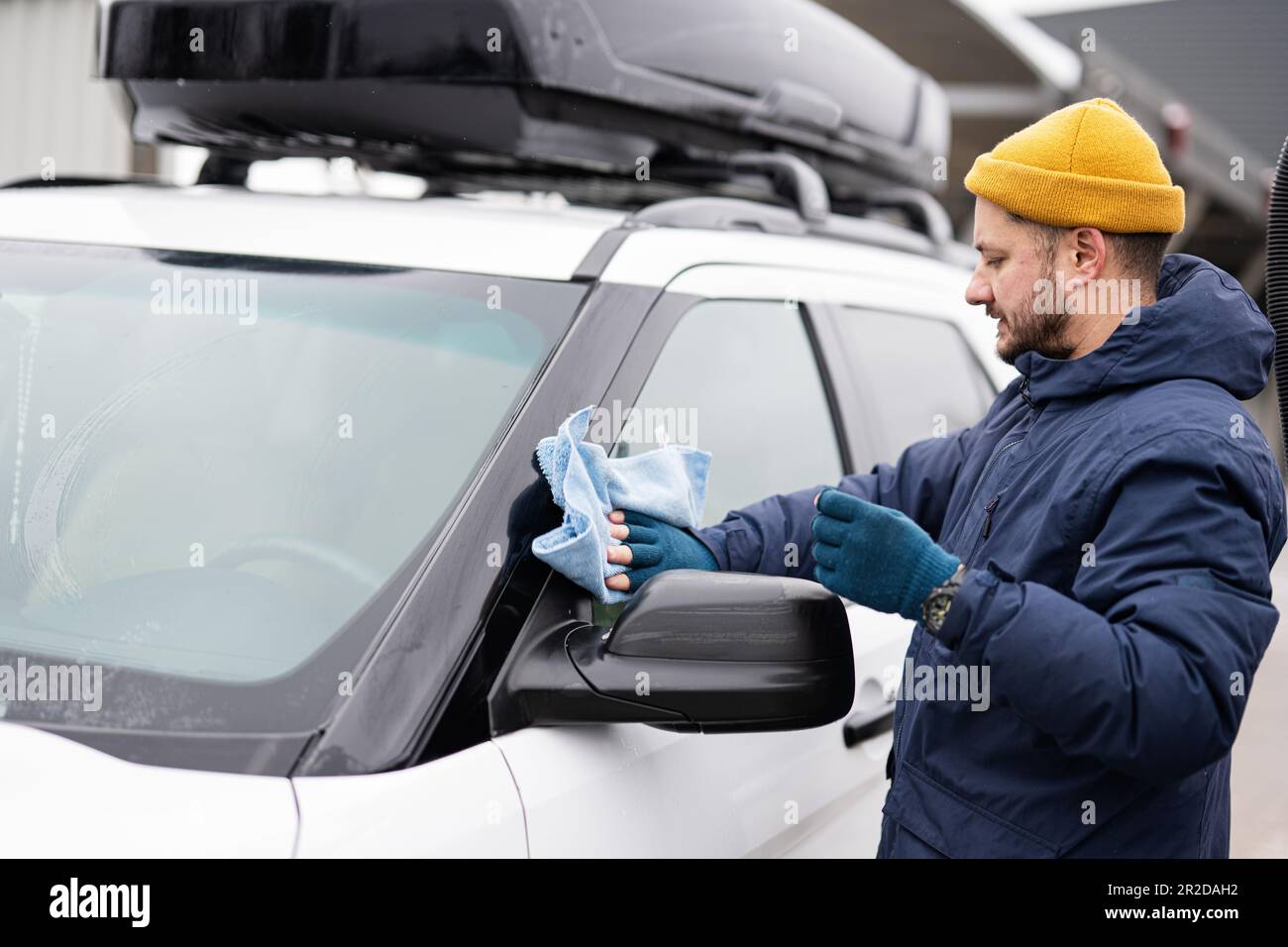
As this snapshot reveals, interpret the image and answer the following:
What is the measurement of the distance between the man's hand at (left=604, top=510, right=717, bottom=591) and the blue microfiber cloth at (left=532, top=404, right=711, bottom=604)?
12 millimetres

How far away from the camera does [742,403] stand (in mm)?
2508

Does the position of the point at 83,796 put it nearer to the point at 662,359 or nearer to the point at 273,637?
the point at 273,637

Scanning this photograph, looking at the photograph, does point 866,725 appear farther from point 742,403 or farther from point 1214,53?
point 1214,53

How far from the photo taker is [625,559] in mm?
1982

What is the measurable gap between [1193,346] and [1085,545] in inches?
11.7

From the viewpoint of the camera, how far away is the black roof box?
2.56 meters

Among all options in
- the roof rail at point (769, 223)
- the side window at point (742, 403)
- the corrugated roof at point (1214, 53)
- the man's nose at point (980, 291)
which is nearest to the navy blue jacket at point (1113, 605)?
the man's nose at point (980, 291)

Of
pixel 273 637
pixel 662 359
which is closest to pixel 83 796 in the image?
pixel 273 637

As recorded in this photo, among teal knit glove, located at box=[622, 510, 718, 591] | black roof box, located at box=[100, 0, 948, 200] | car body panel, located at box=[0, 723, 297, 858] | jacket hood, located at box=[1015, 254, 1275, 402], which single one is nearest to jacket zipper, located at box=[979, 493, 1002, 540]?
jacket hood, located at box=[1015, 254, 1275, 402]

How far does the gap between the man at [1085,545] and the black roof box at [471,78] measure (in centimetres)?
95

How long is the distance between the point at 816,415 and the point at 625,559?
859mm

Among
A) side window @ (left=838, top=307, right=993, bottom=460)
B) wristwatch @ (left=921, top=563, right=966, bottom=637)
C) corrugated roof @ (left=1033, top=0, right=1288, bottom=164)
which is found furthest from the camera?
corrugated roof @ (left=1033, top=0, right=1288, bottom=164)

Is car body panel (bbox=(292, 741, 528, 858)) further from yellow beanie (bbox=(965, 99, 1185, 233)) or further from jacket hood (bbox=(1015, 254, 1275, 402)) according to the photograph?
yellow beanie (bbox=(965, 99, 1185, 233))
